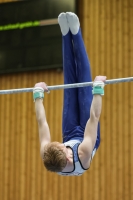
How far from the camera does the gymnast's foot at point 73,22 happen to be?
4.09 meters

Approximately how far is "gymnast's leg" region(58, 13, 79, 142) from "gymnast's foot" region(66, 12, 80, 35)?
0.14ft

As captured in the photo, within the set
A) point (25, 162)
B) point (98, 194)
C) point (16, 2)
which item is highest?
point (16, 2)

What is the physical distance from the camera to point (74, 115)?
410 centimetres

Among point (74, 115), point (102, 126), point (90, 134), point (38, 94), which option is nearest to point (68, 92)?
point (74, 115)

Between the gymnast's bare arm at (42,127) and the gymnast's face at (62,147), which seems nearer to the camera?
the gymnast's face at (62,147)

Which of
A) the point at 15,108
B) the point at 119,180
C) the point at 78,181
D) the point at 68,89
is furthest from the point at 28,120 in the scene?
the point at 68,89

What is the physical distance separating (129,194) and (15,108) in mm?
2188

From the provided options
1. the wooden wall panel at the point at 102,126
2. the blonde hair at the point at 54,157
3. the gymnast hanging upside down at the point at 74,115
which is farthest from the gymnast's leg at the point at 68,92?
the wooden wall panel at the point at 102,126

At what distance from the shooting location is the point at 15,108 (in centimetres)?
709

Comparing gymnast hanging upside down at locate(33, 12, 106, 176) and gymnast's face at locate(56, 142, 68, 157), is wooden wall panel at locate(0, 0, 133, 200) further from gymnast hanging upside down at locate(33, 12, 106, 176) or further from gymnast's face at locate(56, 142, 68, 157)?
gymnast's face at locate(56, 142, 68, 157)

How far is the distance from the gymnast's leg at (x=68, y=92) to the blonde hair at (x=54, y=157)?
1.98ft

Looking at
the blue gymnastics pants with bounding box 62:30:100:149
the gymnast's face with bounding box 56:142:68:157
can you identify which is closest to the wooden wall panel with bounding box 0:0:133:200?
the blue gymnastics pants with bounding box 62:30:100:149

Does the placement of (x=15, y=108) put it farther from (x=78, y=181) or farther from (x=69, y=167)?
(x=69, y=167)

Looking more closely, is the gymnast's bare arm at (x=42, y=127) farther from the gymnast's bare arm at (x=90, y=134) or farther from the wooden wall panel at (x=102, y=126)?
the wooden wall panel at (x=102, y=126)
